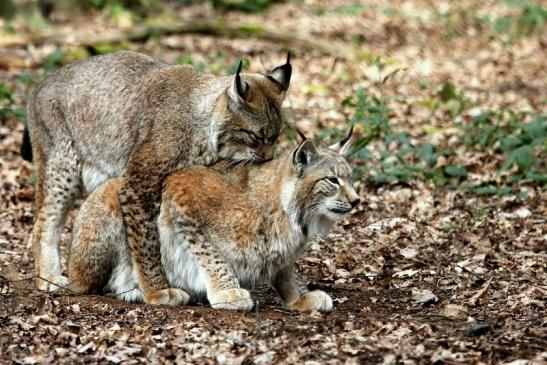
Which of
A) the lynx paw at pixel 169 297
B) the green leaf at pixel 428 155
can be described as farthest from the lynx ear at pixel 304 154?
the green leaf at pixel 428 155

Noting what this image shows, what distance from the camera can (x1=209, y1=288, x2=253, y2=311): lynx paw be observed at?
22.7ft

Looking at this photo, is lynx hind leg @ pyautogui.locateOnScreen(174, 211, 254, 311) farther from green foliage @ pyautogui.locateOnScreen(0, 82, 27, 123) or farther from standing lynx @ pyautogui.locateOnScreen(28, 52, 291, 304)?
green foliage @ pyautogui.locateOnScreen(0, 82, 27, 123)

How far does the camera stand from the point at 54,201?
8234mm

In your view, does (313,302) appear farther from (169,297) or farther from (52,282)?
(52,282)

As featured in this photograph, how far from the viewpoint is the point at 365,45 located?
1825cm

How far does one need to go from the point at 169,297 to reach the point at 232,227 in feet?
2.44

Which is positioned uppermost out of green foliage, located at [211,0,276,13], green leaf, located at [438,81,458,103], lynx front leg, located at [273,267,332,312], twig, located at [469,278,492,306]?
twig, located at [469,278,492,306]

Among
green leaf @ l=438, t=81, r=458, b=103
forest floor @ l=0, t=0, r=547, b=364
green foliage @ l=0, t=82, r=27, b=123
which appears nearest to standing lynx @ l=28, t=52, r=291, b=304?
forest floor @ l=0, t=0, r=547, b=364

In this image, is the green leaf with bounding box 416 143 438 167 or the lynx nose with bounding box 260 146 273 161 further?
the green leaf with bounding box 416 143 438 167

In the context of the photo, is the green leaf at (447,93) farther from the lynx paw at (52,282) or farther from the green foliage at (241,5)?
the green foliage at (241,5)

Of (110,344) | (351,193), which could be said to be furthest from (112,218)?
(351,193)

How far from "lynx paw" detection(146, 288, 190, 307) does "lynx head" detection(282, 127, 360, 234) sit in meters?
1.10

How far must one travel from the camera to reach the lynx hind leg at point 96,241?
7.45 m

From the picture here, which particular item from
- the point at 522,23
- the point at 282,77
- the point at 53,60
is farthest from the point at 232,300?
the point at 522,23
